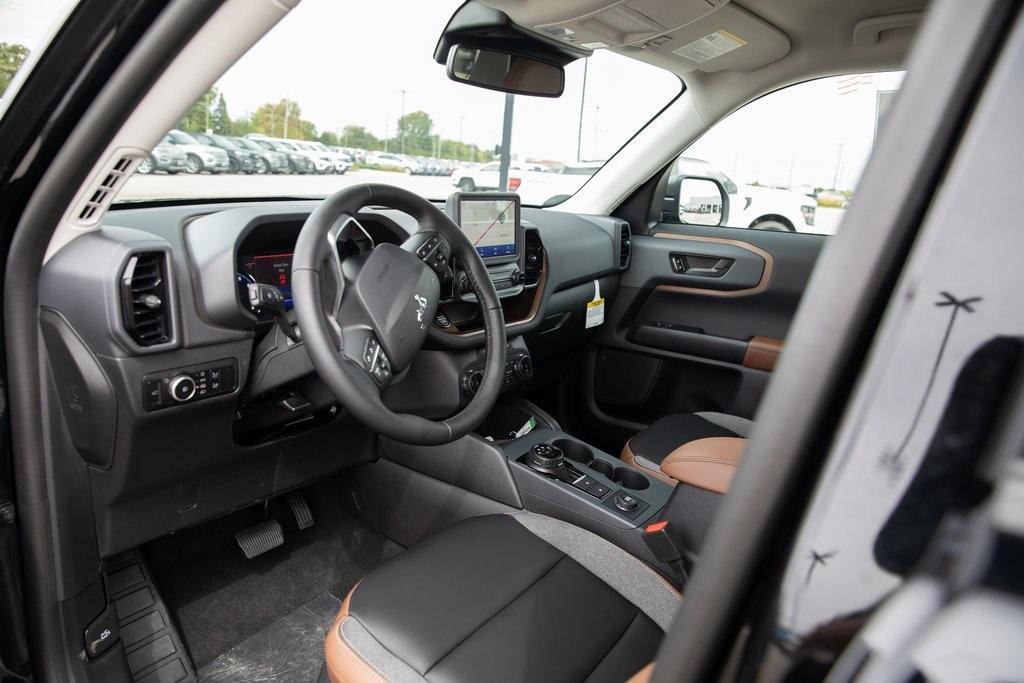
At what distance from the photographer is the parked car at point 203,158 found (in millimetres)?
1584

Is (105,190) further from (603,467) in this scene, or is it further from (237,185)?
(603,467)

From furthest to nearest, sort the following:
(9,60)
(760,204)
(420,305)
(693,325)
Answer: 1. (760,204)
2. (693,325)
3. (420,305)
4. (9,60)

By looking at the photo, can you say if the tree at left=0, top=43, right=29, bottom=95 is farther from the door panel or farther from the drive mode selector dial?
the door panel

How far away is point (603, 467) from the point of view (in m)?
2.03

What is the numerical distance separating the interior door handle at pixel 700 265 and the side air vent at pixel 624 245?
18 centimetres

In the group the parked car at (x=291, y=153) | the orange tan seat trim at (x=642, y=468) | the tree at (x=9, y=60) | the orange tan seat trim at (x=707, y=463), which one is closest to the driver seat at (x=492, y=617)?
the orange tan seat trim at (x=707, y=463)

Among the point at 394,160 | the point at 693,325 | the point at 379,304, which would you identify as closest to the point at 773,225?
the point at 693,325

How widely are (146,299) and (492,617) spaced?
0.90 metres

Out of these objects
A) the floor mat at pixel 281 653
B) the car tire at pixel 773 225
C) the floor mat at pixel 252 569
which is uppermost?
the car tire at pixel 773 225

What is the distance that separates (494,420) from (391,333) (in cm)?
120

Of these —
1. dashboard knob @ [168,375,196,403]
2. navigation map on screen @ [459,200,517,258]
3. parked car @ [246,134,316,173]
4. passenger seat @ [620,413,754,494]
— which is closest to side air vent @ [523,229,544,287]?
navigation map on screen @ [459,200,517,258]

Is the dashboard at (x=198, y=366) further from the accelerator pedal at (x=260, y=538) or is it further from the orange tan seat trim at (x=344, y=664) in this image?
the orange tan seat trim at (x=344, y=664)

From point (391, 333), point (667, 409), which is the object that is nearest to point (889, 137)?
point (391, 333)

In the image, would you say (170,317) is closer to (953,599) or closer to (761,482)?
(761,482)
